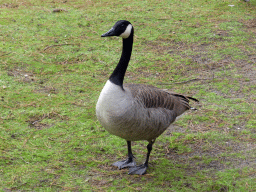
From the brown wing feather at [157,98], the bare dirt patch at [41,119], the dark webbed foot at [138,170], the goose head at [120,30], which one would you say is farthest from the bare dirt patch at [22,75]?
the dark webbed foot at [138,170]

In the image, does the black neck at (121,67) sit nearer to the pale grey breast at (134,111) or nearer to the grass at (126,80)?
the pale grey breast at (134,111)

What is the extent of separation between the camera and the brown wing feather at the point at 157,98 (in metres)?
4.00

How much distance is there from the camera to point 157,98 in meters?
4.14

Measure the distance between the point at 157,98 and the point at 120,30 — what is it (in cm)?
92

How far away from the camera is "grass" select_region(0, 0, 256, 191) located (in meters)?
4.11

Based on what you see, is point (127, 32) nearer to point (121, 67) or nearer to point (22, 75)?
point (121, 67)

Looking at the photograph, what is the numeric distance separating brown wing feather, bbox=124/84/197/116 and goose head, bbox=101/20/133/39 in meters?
0.63

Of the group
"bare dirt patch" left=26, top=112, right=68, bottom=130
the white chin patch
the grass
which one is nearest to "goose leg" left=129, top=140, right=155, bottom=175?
the grass

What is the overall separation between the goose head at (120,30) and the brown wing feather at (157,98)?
627mm

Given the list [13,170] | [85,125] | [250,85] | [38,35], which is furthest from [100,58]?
[13,170]

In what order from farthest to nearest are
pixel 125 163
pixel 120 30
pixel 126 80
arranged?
pixel 126 80
pixel 125 163
pixel 120 30

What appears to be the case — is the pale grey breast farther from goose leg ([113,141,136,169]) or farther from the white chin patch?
the white chin patch

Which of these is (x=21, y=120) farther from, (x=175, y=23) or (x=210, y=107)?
(x=175, y=23)

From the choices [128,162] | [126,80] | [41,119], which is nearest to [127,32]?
[128,162]
